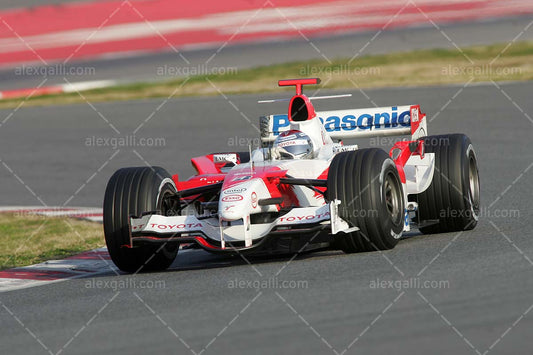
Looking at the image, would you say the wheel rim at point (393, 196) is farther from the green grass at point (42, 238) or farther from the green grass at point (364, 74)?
the green grass at point (364, 74)

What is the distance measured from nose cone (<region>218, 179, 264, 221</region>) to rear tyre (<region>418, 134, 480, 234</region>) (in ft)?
6.96

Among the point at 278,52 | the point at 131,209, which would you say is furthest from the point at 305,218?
the point at 278,52

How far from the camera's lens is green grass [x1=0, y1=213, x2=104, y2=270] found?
11409 mm

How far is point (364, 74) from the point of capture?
81.2ft

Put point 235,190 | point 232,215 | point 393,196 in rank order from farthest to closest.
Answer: point 393,196 → point 235,190 → point 232,215

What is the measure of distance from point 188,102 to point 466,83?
250 inches

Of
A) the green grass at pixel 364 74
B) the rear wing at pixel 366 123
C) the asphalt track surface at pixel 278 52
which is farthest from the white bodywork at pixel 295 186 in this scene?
the asphalt track surface at pixel 278 52

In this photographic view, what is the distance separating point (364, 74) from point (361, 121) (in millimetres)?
13687

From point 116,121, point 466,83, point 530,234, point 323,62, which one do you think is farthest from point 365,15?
point 530,234

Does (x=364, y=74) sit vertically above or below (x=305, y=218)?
above

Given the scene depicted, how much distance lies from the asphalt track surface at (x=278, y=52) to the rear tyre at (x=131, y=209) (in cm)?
1597

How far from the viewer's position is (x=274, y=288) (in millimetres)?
7543

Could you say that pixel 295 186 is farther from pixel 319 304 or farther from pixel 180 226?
pixel 319 304

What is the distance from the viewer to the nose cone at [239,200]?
854 centimetres
